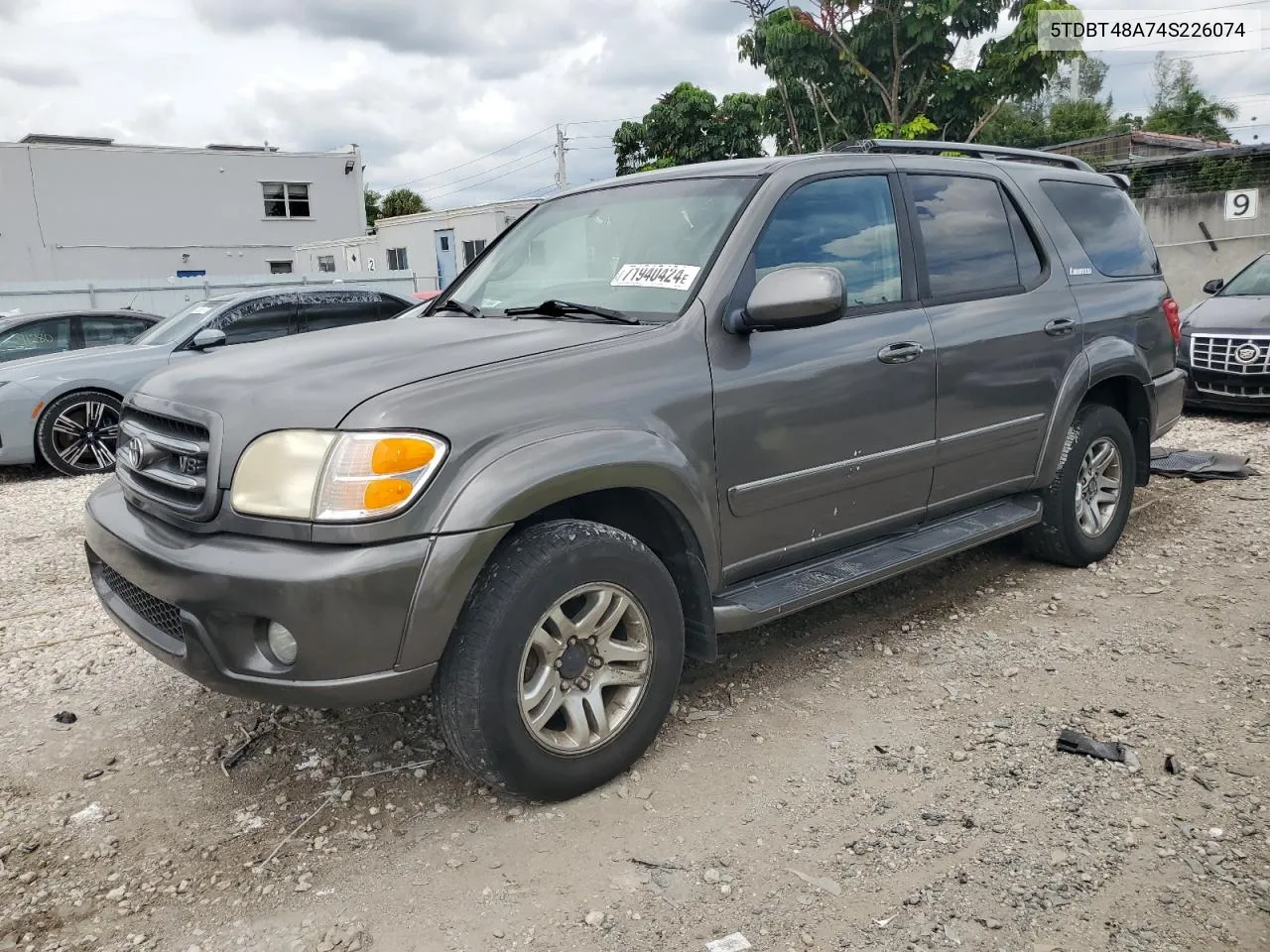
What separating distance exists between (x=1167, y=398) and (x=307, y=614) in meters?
4.50

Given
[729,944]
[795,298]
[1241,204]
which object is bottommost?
[729,944]

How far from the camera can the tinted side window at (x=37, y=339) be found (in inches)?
367

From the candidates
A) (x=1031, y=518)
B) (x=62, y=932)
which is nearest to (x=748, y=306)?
(x=1031, y=518)

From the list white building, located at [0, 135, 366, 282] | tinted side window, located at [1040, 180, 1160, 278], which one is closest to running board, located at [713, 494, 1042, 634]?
tinted side window, located at [1040, 180, 1160, 278]

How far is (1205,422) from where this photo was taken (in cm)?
869

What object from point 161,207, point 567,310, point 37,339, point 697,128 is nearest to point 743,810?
point 567,310

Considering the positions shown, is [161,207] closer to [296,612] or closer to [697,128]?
[697,128]

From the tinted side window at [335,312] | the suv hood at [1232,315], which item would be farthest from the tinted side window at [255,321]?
the suv hood at [1232,315]

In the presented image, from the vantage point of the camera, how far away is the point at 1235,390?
8.49 meters

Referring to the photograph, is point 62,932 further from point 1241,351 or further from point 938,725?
point 1241,351

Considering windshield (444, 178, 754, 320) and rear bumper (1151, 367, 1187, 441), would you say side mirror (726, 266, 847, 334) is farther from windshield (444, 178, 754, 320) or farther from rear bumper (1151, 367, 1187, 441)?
rear bumper (1151, 367, 1187, 441)

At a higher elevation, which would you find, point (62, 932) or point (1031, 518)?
point (1031, 518)

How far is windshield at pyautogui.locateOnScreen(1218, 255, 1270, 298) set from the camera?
30.7ft

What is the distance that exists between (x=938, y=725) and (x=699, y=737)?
0.81 m
